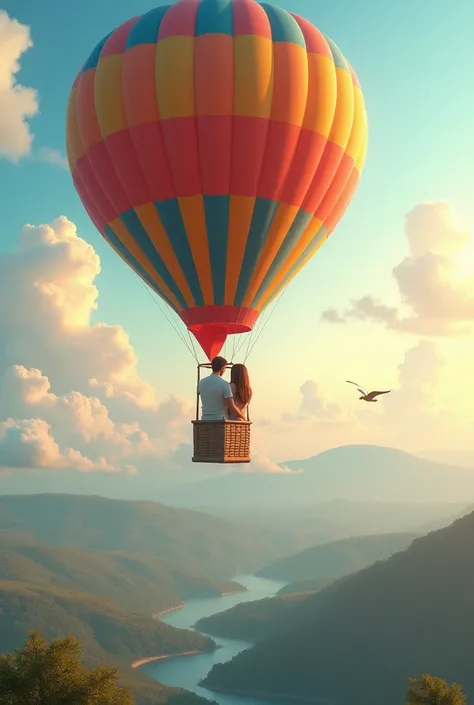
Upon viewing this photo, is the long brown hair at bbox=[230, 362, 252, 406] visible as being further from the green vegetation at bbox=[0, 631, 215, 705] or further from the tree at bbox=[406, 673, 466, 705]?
the green vegetation at bbox=[0, 631, 215, 705]

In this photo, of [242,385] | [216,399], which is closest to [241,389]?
[242,385]

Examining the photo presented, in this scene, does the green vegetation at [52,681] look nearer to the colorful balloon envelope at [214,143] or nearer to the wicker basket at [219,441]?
the wicker basket at [219,441]

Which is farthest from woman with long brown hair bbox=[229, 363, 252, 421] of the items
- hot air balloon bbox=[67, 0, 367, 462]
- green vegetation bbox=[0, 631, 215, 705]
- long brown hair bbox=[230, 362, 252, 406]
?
green vegetation bbox=[0, 631, 215, 705]

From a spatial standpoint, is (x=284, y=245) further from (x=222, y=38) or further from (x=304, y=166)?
(x=222, y=38)

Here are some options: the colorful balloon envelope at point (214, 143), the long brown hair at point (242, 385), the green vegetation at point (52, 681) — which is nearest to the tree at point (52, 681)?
the green vegetation at point (52, 681)

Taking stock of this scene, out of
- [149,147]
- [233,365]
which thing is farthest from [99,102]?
[233,365]

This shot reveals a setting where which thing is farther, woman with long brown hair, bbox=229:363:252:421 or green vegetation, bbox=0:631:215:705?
green vegetation, bbox=0:631:215:705

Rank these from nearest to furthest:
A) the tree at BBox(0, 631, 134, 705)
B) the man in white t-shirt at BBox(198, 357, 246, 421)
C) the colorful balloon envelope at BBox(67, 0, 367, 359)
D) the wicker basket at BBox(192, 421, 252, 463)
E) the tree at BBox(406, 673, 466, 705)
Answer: the wicker basket at BBox(192, 421, 252, 463)
the man in white t-shirt at BBox(198, 357, 246, 421)
the colorful balloon envelope at BBox(67, 0, 367, 359)
the tree at BBox(406, 673, 466, 705)
the tree at BBox(0, 631, 134, 705)

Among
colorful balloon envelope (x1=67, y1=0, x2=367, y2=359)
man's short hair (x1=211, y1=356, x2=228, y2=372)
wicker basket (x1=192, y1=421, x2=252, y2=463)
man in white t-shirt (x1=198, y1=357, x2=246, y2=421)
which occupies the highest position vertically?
colorful balloon envelope (x1=67, y1=0, x2=367, y2=359)

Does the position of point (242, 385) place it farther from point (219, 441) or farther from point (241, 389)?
point (219, 441)
